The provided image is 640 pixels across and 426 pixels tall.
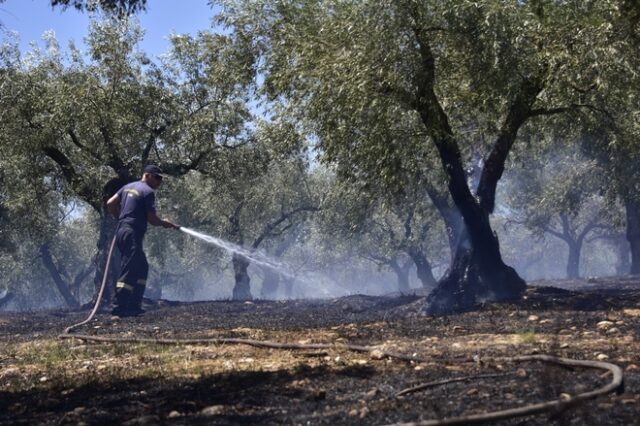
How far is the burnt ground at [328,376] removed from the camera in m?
5.13

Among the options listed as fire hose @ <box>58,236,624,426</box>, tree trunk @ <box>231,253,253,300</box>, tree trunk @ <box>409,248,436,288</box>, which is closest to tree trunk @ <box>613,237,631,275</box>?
tree trunk @ <box>409,248,436,288</box>

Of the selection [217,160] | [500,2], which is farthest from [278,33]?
[217,160]

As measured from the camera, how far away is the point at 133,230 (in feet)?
52.0

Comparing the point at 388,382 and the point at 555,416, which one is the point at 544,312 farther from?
the point at 555,416

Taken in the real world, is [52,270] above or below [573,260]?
below

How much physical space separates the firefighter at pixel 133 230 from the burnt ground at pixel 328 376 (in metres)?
4.04

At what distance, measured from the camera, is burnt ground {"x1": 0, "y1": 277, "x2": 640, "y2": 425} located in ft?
16.8

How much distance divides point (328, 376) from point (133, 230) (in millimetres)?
10161

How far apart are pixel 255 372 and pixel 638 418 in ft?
11.9

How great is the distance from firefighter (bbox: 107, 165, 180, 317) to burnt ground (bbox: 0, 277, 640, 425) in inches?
159

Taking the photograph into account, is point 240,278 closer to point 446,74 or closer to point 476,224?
point 476,224

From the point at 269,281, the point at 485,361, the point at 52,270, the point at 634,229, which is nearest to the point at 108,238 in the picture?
the point at 485,361

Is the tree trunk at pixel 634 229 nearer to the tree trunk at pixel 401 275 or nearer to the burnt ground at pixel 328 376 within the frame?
the burnt ground at pixel 328 376

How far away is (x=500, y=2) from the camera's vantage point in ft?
41.2
